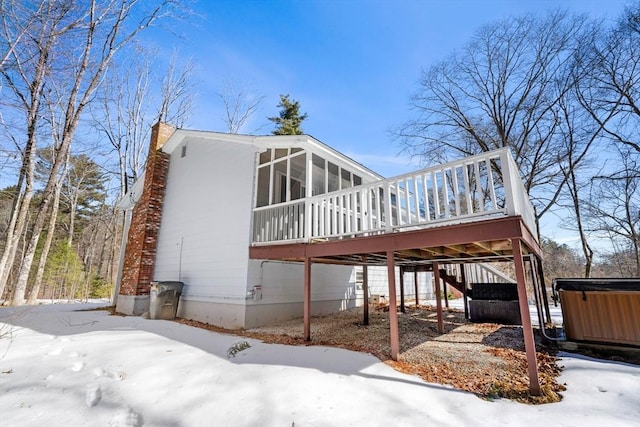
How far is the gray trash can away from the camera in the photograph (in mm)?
8805

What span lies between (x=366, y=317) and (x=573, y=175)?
15.0 metres

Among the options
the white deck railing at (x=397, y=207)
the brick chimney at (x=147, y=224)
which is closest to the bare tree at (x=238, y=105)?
the brick chimney at (x=147, y=224)

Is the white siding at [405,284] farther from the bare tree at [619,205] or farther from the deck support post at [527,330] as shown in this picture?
the bare tree at [619,205]

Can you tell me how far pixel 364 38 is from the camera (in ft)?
35.4

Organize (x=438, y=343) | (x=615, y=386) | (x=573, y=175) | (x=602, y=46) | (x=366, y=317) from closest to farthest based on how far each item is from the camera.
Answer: (x=615, y=386), (x=438, y=343), (x=366, y=317), (x=602, y=46), (x=573, y=175)

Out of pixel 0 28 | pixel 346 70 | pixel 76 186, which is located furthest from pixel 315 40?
pixel 76 186

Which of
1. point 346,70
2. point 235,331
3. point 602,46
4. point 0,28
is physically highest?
point 602,46

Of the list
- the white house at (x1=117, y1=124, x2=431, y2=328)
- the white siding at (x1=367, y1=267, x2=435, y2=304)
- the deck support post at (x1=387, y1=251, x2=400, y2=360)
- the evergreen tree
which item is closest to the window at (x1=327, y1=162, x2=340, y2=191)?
the white house at (x1=117, y1=124, x2=431, y2=328)

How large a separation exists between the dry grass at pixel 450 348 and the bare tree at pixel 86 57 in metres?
8.34

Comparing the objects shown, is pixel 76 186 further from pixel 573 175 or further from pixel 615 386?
pixel 573 175

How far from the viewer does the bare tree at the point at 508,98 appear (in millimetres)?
14211

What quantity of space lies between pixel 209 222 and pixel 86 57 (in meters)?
7.82

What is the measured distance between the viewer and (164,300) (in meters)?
8.91

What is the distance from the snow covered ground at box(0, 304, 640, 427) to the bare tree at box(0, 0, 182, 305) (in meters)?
7.86
